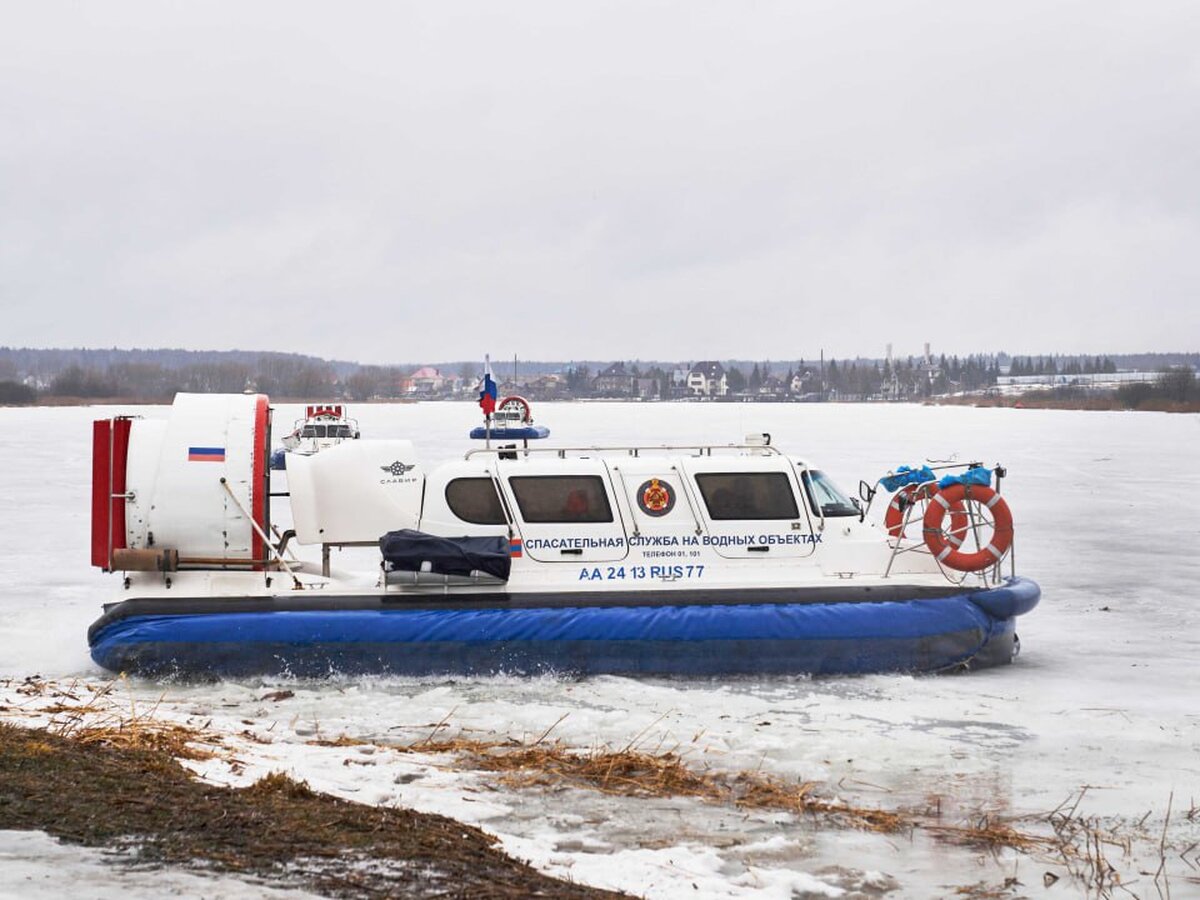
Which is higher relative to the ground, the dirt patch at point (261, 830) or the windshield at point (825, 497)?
the windshield at point (825, 497)

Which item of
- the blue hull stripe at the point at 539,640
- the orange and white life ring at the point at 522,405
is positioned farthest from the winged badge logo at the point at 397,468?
the orange and white life ring at the point at 522,405

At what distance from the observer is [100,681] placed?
900cm

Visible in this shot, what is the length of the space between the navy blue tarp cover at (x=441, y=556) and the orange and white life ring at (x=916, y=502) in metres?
3.22

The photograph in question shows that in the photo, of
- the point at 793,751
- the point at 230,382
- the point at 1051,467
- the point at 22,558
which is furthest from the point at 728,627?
the point at 230,382

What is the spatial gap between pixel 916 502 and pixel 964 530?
492 mm

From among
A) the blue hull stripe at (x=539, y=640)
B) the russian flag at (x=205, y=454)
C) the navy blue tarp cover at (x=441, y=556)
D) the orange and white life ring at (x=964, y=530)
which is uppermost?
the russian flag at (x=205, y=454)

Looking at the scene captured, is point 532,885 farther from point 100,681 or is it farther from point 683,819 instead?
point 100,681

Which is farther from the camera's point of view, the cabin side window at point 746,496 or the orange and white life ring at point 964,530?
the cabin side window at point 746,496

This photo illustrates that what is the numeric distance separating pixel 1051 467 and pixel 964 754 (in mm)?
22204

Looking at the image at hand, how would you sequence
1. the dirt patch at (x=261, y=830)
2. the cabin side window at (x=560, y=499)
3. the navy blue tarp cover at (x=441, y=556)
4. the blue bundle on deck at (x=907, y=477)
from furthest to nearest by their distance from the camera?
the blue bundle on deck at (x=907, y=477)
the cabin side window at (x=560, y=499)
the navy blue tarp cover at (x=441, y=556)
the dirt patch at (x=261, y=830)

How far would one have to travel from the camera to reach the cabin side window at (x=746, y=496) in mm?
10047

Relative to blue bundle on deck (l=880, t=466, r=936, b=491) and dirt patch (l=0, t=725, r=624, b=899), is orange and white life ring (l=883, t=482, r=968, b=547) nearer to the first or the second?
blue bundle on deck (l=880, t=466, r=936, b=491)

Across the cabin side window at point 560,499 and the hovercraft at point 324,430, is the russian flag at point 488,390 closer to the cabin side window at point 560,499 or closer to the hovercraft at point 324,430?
the cabin side window at point 560,499

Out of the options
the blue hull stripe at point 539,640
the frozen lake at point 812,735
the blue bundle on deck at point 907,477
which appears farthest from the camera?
the blue bundle on deck at point 907,477
